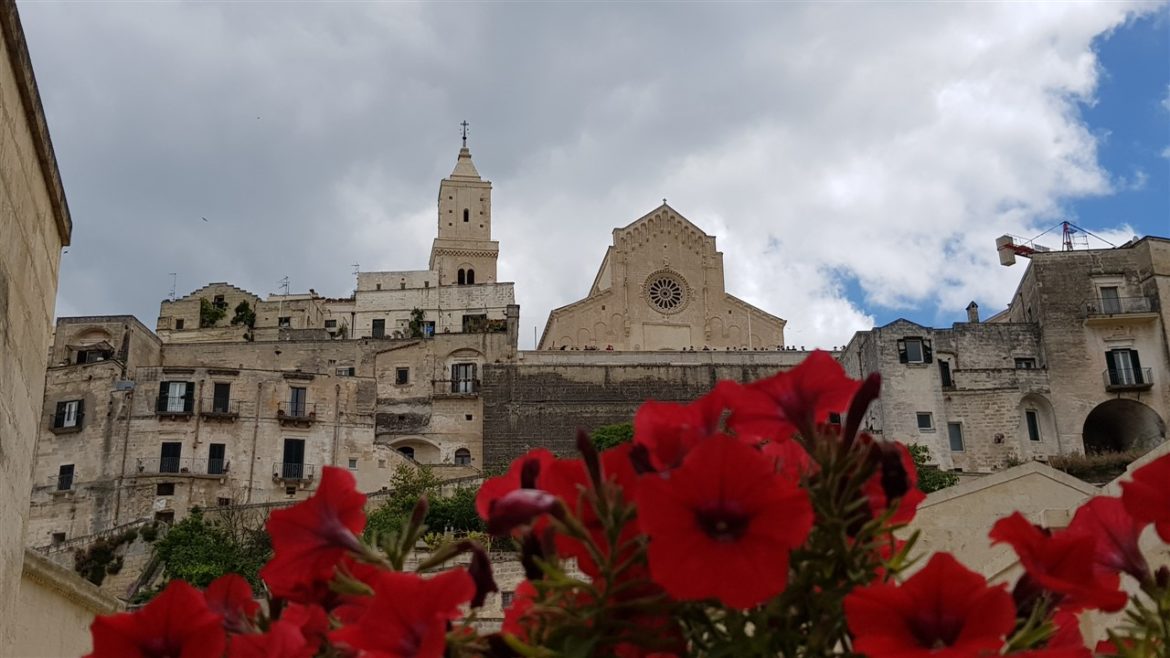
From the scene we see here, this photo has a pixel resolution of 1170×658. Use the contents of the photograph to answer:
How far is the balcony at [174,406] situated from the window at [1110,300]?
133ft

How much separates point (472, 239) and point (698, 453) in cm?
8300

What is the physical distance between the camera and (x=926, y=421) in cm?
4788

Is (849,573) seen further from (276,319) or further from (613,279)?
(276,319)

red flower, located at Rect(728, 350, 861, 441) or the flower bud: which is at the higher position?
red flower, located at Rect(728, 350, 861, 441)

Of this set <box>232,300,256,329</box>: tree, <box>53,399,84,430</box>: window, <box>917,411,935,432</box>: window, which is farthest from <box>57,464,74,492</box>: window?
<box>917,411,935,432</box>: window

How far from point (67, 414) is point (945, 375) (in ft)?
127

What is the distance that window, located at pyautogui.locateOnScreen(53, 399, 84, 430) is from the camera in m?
47.9

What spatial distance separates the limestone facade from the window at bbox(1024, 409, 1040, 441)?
159 feet

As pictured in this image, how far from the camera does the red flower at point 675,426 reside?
6.04 ft

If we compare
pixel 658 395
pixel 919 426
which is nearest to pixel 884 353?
pixel 919 426

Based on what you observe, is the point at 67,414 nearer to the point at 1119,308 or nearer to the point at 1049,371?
the point at 1049,371

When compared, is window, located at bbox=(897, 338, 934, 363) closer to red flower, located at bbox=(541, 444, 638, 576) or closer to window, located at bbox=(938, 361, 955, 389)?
window, located at bbox=(938, 361, 955, 389)

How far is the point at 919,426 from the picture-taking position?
4772 cm

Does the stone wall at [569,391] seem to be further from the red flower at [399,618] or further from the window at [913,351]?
the red flower at [399,618]
